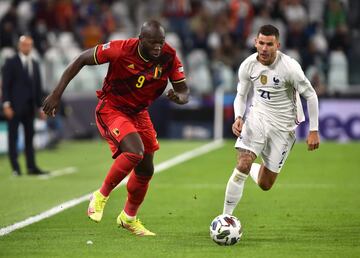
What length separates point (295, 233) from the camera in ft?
31.3

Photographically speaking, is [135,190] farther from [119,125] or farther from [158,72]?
[158,72]

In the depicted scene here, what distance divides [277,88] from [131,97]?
1502 mm

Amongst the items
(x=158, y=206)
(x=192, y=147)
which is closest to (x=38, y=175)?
(x=158, y=206)

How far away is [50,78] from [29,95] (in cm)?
879

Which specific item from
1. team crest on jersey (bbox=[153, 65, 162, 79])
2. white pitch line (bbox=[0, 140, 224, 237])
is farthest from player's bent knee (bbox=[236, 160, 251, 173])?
white pitch line (bbox=[0, 140, 224, 237])

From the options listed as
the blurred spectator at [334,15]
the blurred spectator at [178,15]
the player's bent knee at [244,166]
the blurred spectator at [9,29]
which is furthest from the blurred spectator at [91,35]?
the player's bent knee at [244,166]

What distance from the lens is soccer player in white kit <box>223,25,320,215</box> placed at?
9.39 meters

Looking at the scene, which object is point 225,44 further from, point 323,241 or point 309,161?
point 323,241

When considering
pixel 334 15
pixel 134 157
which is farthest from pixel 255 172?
pixel 334 15

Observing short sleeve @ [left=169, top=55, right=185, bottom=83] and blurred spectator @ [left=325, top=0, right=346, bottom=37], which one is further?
blurred spectator @ [left=325, top=0, right=346, bottom=37]

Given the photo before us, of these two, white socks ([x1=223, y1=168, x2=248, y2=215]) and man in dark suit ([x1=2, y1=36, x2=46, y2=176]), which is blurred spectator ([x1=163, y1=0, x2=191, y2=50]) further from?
white socks ([x1=223, y1=168, x2=248, y2=215])

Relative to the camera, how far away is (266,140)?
984 cm

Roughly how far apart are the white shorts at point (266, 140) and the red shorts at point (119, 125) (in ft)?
2.98

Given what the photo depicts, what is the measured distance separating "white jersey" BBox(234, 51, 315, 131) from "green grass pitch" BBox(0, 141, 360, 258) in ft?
3.87
